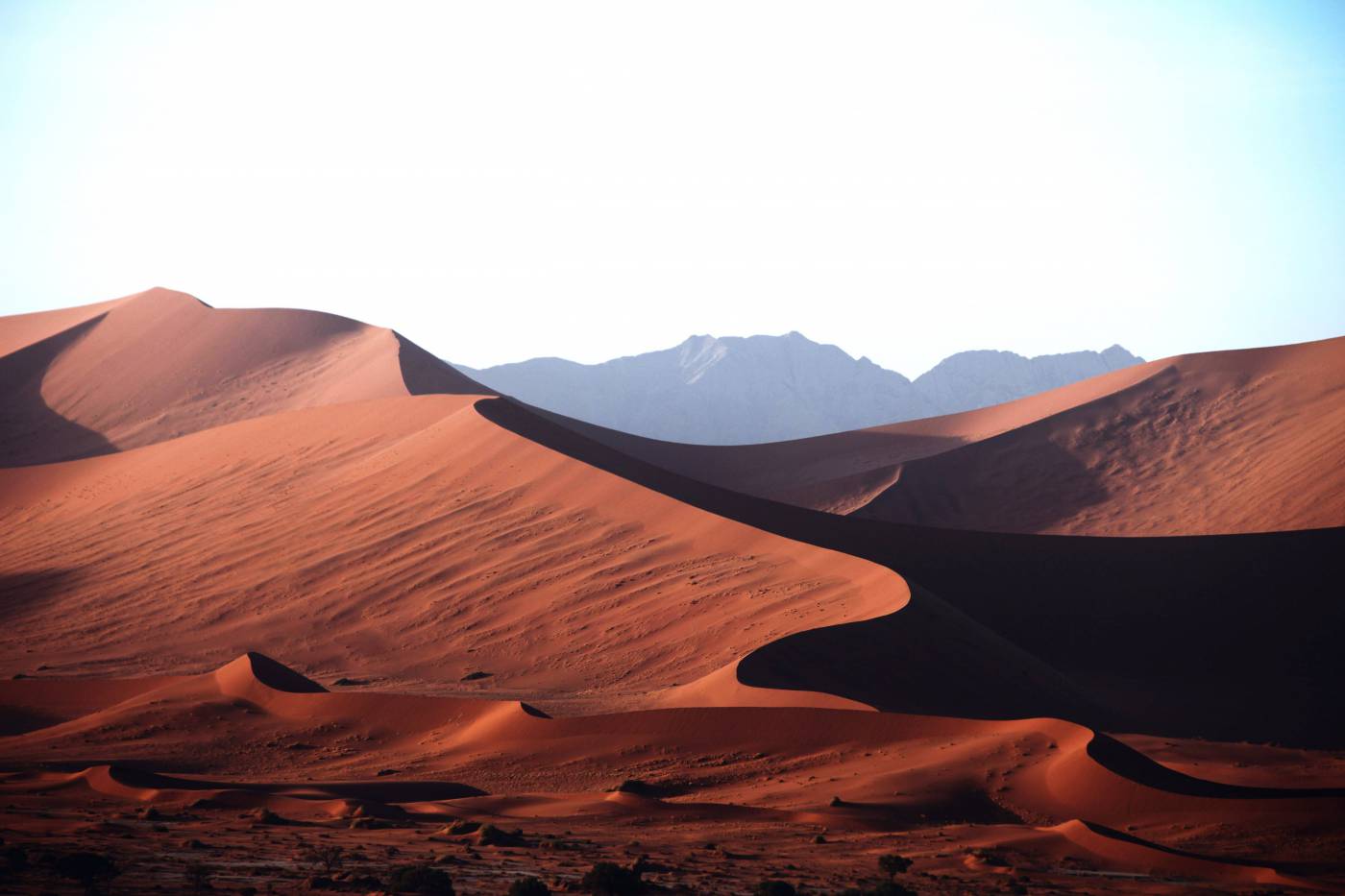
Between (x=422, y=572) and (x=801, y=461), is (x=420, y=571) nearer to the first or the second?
(x=422, y=572)

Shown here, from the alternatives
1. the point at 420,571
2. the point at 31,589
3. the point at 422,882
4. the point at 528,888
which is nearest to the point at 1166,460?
the point at 420,571

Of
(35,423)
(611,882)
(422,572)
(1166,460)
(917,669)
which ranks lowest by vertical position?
(917,669)

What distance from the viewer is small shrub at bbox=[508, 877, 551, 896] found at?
11.0 meters

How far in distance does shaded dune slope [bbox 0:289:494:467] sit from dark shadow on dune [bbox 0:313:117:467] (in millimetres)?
80

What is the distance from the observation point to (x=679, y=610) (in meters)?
Result: 27.2

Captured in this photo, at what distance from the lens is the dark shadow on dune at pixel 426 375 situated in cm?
6309

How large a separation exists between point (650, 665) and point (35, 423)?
168 feet


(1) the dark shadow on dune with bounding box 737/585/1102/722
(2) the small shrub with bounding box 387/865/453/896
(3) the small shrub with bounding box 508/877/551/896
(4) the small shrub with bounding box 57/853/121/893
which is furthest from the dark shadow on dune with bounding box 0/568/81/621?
(3) the small shrub with bounding box 508/877/551/896

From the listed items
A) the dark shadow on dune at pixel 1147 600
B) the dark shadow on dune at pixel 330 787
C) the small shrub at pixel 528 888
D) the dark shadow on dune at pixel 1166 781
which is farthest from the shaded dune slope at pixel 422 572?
the small shrub at pixel 528 888

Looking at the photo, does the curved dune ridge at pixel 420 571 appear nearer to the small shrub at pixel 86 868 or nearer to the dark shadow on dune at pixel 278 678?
the dark shadow on dune at pixel 278 678

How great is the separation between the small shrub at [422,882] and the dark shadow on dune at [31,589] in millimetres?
24766

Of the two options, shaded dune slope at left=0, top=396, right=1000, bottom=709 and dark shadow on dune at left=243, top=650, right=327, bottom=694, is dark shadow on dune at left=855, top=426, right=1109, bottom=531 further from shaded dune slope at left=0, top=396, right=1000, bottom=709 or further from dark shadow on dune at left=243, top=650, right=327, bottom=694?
dark shadow on dune at left=243, top=650, right=327, bottom=694

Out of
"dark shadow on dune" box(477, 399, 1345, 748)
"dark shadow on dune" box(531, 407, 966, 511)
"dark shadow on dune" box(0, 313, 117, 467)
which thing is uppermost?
"dark shadow on dune" box(0, 313, 117, 467)

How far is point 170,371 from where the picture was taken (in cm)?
6994
